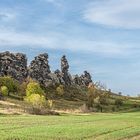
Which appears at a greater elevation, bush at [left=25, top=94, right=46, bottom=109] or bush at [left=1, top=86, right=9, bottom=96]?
bush at [left=1, top=86, right=9, bottom=96]

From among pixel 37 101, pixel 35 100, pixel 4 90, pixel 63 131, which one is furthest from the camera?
pixel 4 90

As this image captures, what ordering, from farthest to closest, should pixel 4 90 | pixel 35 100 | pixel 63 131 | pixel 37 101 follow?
1. pixel 4 90
2. pixel 35 100
3. pixel 37 101
4. pixel 63 131

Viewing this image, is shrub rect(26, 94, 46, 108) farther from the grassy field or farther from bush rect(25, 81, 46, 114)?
the grassy field

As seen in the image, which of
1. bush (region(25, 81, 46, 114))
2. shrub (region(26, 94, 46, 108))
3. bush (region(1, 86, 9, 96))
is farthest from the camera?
bush (region(1, 86, 9, 96))

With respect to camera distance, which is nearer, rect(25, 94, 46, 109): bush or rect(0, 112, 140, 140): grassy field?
rect(0, 112, 140, 140): grassy field

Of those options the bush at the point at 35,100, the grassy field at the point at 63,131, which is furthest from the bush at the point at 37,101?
the grassy field at the point at 63,131

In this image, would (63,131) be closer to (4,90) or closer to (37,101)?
(37,101)

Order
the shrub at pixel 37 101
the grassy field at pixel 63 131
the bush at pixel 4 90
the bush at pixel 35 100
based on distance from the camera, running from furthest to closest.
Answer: the bush at pixel 4 90 → the shrub at pixel 37 101 → the bush at pixel 35 100 → the grassy field at pixel 63 131

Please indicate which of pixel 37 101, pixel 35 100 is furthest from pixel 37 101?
pixel 35 100

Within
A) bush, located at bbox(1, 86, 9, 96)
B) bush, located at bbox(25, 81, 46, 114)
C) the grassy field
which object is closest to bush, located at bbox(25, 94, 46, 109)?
bush, located at bbox(25, 81, 46, 114)

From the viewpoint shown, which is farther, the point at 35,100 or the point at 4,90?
the point at 4,90

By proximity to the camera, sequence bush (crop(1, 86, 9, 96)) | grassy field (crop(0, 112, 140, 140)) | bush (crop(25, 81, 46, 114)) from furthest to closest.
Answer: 1. bush (crop(1, 86, 9, 96))
2. bush (crop(25, 81, 46, 114))
3. grassy field (crop(0, 112, 140, 140))

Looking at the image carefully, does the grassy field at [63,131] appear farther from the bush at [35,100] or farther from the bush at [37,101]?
the bush at [37,101]

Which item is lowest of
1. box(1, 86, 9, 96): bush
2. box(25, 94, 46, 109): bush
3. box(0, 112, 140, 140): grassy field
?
box(0, 112, 140, 140): grassy field
